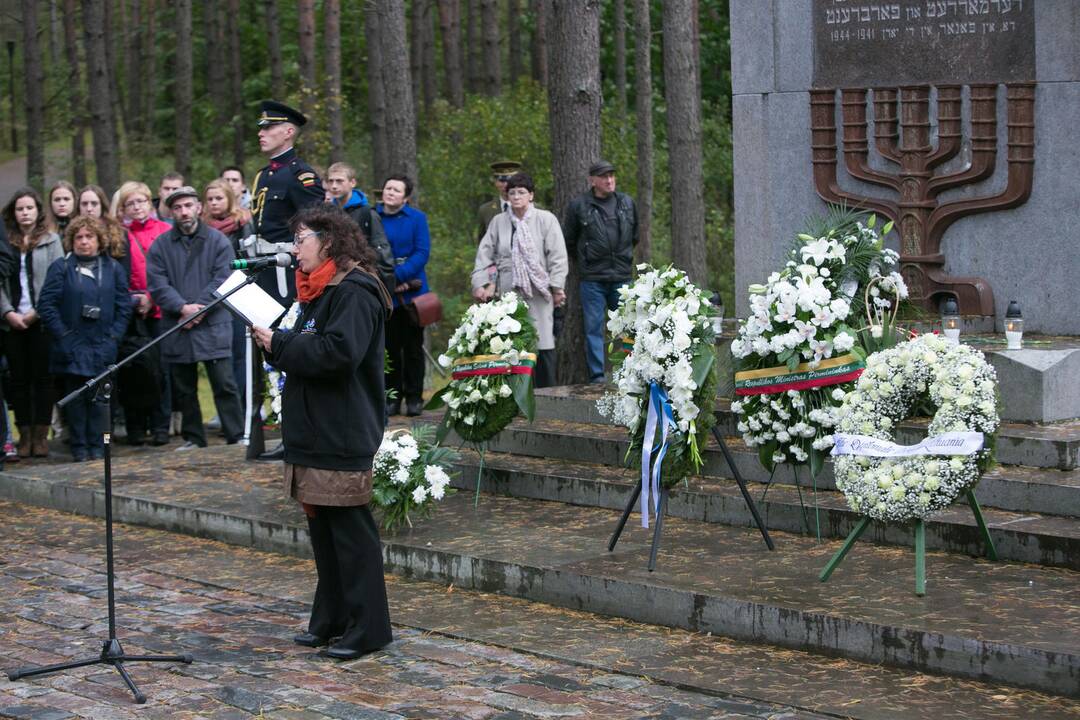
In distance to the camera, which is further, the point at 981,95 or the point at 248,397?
the point at 248,397

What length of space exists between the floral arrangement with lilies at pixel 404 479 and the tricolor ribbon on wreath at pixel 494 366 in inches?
37.8

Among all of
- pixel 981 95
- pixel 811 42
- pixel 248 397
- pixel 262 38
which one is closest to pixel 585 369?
pixel 248 397

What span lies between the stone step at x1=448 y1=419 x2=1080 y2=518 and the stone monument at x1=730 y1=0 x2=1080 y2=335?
200cm

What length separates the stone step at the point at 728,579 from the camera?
611 centimetres

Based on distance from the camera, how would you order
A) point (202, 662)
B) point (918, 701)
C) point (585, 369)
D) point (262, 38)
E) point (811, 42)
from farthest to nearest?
point (262, 38) → point (585, 369) → point (811, 42) → point (202, 662) → point (918, 701)

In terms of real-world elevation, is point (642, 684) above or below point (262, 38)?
below

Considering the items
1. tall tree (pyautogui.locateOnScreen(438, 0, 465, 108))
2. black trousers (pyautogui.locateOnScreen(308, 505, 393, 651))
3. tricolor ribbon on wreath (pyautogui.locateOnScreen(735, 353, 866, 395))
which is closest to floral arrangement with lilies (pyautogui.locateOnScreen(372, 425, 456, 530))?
black trousers (pyautogui.locateOnScreen(308, 505, 393, 651))

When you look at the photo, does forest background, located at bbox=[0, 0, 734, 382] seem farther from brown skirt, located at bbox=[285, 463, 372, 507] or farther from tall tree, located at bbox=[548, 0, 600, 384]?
brown skirt, located at bbox=[285, 463, 372, 507]

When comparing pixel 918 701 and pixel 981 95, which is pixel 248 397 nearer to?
pixel 981 95

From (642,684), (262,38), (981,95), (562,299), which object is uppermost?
(262,38)

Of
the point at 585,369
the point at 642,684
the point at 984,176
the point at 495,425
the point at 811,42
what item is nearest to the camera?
the point at 642,684

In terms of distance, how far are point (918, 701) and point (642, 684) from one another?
109 centimetres

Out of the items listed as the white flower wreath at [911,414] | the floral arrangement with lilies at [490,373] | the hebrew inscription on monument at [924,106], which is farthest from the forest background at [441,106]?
the white flower wreath at [911,414]

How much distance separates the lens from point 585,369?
14102 millimetres
